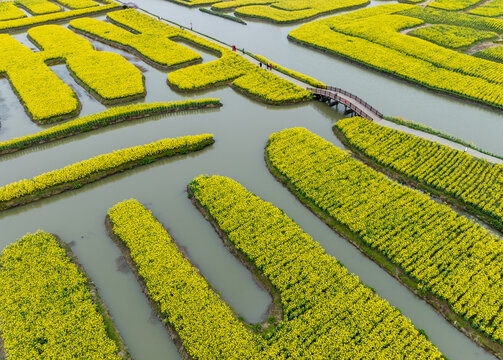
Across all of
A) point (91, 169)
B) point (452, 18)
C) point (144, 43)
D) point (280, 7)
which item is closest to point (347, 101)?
point (91, 169)

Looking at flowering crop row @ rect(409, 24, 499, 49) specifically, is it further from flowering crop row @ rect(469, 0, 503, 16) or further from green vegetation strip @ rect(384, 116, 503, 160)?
green vegetation strip @ rect(384, 116, 503, 160)

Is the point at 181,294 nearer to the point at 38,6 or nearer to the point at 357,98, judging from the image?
the point at 357,98

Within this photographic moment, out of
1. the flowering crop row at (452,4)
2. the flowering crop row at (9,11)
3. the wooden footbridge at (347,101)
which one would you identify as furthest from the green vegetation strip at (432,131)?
the flowering crop row at (9,11)

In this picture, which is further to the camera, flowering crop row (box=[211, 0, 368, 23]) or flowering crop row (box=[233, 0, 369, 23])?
flowering crop row (box=[211, 0, 368, 23])

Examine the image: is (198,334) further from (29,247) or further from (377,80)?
(377,80)

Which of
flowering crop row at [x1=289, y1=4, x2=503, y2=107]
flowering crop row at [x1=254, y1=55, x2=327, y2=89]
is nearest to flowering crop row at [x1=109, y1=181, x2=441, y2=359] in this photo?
flowering crop row at [x1=254, y1=55, x2=327, y2=89]

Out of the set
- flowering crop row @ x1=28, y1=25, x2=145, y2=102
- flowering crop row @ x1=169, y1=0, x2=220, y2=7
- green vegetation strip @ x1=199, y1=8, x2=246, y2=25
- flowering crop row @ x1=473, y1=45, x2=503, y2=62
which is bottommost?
flowering crop row @ x1=28, y1=25, x2=145, y2=102
